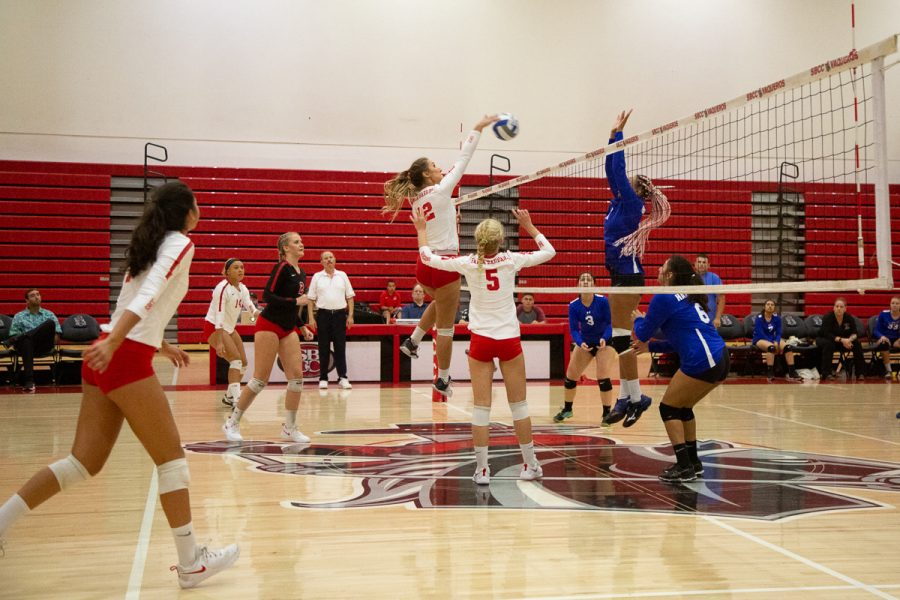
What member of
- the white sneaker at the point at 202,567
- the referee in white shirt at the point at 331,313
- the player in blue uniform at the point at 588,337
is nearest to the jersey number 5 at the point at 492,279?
the white sneaker at the point at 202,567

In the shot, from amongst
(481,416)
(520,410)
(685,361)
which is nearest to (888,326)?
(685,361)

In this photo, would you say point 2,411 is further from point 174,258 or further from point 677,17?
point 677,17

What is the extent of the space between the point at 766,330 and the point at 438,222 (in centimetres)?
903

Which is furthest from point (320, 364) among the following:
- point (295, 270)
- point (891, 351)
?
point (891, 351)

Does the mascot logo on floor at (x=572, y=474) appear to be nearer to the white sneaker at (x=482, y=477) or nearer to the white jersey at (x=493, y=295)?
the white sneaker at (x=482, y=477)

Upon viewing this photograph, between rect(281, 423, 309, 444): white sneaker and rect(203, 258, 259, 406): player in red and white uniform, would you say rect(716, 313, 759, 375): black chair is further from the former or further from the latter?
rect(281, 423, 309, 444): white sneaker

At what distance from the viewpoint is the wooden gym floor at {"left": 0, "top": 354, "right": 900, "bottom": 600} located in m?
3.40

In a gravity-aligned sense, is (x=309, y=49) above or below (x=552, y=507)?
above

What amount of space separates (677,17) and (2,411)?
47.2ft

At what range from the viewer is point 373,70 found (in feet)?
50.8

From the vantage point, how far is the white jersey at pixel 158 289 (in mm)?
3129

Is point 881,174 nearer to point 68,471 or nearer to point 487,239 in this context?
point 487,239

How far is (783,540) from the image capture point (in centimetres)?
404

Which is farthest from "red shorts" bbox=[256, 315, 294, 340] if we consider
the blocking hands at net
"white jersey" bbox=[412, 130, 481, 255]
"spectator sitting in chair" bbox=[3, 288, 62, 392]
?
"spectator sitting in chair" bbox=[3, 288, 62, 392]
